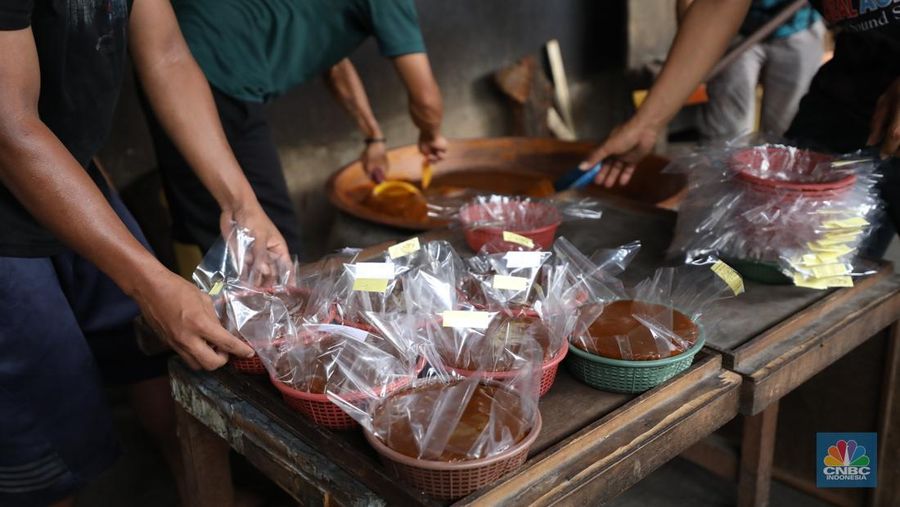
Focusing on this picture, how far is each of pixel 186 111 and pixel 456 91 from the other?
8.86ft

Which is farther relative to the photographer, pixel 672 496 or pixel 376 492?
pixel 672 496

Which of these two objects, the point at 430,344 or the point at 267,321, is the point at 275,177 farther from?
the point at 430,344

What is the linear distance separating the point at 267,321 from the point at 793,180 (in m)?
1.18

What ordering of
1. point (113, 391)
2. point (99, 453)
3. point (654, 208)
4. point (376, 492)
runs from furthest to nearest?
point (113, 391) → point (654, 208) → point (99, 453) → point (376, 492)

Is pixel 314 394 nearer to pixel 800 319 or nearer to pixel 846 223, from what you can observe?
pixel 800 319

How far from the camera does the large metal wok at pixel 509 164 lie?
3025mm

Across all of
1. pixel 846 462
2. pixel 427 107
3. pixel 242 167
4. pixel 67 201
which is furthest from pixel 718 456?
pixel 67 201

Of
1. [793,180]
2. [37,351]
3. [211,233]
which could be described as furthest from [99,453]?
[793,180]

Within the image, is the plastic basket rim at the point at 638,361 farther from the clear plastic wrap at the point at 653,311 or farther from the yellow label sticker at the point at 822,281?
the yellow label sticker at the point at 822,281

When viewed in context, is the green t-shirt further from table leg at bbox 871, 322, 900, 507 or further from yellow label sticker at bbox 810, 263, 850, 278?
table leg at bbox 871, 322, 900, 507

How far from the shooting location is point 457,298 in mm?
1509

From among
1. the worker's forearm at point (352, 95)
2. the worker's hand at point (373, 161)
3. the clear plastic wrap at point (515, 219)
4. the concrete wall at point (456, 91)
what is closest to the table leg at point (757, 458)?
the clear plastic wrap at point (515, 219)

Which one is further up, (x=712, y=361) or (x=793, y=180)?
(x=793, y=180)

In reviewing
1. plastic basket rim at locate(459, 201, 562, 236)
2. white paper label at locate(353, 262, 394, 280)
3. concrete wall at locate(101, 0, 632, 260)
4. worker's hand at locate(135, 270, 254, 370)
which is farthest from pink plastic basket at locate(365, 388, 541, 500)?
concrete wall at locate(101, 0, 632, 260)
